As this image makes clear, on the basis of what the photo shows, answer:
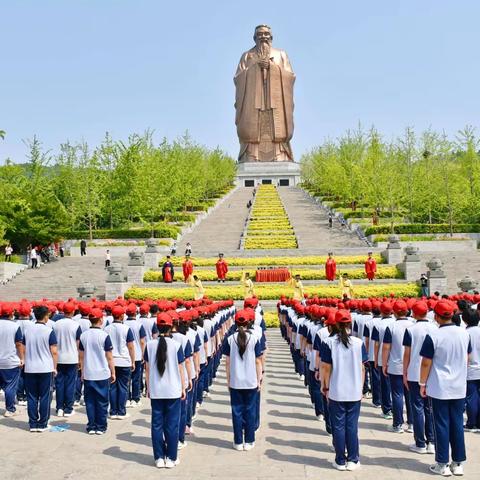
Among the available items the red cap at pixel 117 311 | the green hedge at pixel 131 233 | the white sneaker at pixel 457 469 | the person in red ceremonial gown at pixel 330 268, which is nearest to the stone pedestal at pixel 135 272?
the person in red ceremonial gown at pixel 330 268

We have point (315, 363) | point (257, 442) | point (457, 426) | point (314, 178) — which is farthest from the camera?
point (314, 178)

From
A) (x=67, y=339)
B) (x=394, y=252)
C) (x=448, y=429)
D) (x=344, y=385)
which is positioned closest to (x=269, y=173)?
(x=394, y=252)

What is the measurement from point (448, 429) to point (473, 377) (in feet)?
6.86

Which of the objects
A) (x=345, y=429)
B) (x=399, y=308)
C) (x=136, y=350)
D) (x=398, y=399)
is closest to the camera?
(x=345, y=429)

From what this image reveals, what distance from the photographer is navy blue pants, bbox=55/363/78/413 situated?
1025 centimetres

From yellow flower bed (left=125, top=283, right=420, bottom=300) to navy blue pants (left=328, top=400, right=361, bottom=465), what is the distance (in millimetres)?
18726

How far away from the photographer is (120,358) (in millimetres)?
9805

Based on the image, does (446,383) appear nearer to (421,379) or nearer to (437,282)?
(421,379)

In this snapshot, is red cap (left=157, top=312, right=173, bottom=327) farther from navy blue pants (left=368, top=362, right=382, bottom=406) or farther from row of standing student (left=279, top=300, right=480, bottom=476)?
navy blue pants (left=368, top=362, right=382, bottom=406)

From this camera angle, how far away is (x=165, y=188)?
46.3 meters

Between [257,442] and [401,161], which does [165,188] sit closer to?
[401,161]

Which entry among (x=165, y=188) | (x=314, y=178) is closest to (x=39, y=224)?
(x=165, y=188)

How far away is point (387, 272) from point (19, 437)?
23.6 m

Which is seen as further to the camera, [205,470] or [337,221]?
[337,221]
